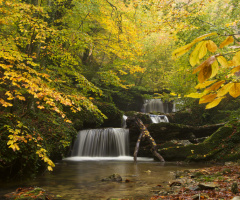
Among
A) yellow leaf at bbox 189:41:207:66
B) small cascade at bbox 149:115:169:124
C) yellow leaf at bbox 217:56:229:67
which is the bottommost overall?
yellow leaf at bbox 217:56:229:67

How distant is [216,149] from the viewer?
888cm

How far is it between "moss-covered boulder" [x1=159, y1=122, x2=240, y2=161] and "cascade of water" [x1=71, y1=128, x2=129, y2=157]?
150 inches

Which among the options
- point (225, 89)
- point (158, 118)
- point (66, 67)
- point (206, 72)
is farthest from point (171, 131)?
point (206, 72)

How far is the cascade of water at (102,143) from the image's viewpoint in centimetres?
1270

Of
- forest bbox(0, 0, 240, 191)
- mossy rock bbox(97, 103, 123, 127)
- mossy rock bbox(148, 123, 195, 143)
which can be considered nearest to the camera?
forest bbox(0, 0, 240, 191)

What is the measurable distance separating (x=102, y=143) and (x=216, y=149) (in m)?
7.03

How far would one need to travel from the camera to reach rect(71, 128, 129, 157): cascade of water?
41.7 ft

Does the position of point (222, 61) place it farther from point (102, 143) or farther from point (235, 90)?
point (102, 143)

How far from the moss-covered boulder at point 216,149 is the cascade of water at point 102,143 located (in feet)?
12.5

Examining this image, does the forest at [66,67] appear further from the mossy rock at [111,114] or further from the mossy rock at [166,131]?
the mossy rock at [166,131]

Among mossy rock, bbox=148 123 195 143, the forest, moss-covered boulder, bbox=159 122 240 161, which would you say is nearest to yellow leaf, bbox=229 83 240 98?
the forest

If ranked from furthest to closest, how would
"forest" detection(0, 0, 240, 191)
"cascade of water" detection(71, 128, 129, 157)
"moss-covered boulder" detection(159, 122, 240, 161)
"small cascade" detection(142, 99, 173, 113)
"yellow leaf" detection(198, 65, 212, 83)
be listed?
"small cascade" detection(142, 99, 173, 113)
"cascade of water" detection(71, 128, 129, 157)
"moss-covered boulder" detection(159, 122, 240, 161)
"forest" detection(0, 0, 240, 191)
"yellow leaf" detection(198, 65, 212, 83)

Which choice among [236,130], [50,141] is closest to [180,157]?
[236,130]

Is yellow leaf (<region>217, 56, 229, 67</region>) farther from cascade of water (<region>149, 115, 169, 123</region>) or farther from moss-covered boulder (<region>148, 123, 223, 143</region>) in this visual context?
cascade of water (<region>149, 115, 169, 123</region>)
